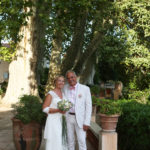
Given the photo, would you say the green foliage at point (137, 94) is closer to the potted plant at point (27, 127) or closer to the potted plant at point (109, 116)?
the potted plant at point (109, 116)

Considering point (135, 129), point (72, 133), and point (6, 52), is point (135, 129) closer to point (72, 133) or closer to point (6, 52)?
point (72, 133)

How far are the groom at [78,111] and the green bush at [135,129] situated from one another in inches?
53.7

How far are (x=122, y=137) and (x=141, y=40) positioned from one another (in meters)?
14.1

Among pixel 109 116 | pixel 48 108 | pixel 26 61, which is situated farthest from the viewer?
pixel 26 61

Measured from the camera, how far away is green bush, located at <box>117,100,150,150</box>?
18.2 feet

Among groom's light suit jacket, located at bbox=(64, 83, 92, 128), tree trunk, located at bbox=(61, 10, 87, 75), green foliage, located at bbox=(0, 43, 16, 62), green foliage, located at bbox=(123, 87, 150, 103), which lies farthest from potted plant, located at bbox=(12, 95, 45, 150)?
green foliage, located at bbox=(123, 87, 150, 103)

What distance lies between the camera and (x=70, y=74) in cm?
484

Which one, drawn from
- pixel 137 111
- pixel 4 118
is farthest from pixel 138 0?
pixel 137 111

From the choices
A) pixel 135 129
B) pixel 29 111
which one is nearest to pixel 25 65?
pixel 29 111

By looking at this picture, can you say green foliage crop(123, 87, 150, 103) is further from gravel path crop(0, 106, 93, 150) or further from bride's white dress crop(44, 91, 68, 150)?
bride's white dress crop(44, 91, 68, 150)

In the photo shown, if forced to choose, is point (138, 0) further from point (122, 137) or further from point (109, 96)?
point (122, 137)

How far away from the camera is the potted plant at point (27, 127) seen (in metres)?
5.18

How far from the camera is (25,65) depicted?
15094 millimetres

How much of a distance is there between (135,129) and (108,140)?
30.0 inches
